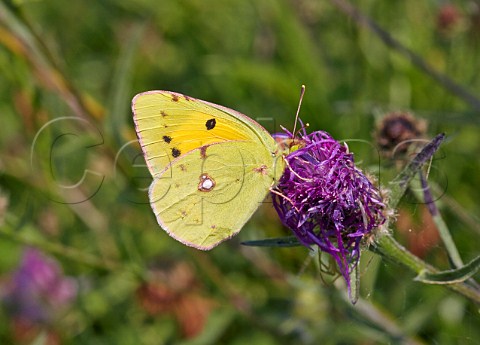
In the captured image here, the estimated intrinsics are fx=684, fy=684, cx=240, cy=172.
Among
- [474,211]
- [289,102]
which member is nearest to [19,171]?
[289,102]

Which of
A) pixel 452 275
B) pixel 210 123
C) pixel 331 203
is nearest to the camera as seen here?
pixel 452 275

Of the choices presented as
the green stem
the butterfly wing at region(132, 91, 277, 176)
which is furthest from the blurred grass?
the butterfly wing at region(132, 91, 277, 176)

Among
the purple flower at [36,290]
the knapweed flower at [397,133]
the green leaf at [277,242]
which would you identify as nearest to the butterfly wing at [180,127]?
the green leaf at [277,242]

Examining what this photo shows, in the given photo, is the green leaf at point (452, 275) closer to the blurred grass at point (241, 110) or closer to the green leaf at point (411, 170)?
the green leaf at point (411, 170)

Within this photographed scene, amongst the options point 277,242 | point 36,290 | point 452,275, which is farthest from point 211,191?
point 36,290

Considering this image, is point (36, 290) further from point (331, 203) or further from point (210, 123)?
point (331, 203)

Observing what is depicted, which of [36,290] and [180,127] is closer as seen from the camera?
[180,127]

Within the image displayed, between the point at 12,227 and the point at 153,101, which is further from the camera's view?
the point at 12,227

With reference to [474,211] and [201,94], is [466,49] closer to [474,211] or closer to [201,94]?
[474,211]
